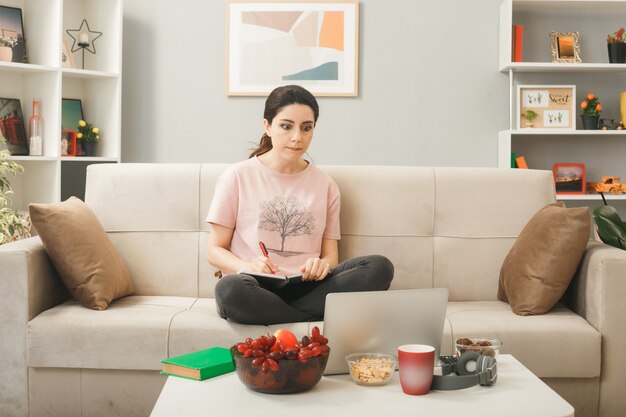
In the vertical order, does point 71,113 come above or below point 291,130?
above

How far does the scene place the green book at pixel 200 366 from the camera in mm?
1636

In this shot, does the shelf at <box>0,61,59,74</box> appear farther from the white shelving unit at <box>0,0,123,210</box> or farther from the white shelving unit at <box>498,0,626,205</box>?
the white shelving unit at <box>498,0,626,205</box>

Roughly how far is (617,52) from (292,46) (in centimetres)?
173

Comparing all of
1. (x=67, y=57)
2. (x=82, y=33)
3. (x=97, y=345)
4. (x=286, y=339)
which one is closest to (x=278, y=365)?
(x=286, y=339)

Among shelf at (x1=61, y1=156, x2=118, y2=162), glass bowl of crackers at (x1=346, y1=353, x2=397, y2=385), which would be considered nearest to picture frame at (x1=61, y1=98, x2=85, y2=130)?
shelf at (x1=61, y1=156, x2=118, y2=162)

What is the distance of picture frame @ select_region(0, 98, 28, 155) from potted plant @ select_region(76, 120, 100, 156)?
0.99 ft

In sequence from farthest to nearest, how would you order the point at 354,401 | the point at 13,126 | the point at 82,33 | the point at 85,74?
the point at 82,33, the point at 85,74, the point at 13,126, the point at 354,401

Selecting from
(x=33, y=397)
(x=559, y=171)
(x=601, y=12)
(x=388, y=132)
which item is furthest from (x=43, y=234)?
(x=601, y=12)

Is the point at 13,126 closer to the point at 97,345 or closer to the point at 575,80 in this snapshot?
the point at 97,345

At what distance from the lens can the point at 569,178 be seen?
4.17 meters

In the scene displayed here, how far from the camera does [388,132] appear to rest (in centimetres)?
430

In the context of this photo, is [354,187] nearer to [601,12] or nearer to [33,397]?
[33,397]

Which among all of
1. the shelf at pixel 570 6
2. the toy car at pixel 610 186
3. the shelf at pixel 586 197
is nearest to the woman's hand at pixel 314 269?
the shelf at pixel 586 197

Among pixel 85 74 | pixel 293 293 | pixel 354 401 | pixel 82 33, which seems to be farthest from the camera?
pixel 82 33
